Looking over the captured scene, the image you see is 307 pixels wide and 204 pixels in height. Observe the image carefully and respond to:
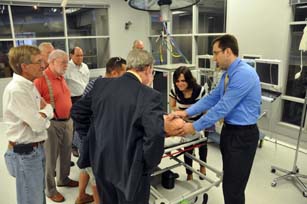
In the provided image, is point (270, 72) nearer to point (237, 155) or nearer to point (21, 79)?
point (237, 155)

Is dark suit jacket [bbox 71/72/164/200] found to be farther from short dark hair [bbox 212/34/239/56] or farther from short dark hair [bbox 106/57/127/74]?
short dark hair [bbox 212/34/239/56]

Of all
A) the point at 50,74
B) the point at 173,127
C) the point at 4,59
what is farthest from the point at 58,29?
the point at 173,127

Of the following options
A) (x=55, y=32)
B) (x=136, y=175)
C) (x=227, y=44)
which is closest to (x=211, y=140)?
(x=227, y=44)

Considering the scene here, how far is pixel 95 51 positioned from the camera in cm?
674

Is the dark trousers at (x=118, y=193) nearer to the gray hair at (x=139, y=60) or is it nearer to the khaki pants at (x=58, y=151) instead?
the gray hair at (x=139, y=60)

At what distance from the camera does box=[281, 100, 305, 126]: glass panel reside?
3.94 m

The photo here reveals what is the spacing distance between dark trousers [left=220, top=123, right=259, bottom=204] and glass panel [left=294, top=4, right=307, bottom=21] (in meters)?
2.61

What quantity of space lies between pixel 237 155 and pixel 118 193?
2.91ft

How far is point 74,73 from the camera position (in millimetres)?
3189

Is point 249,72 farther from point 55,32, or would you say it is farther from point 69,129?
point 55,32

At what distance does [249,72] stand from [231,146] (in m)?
0.55

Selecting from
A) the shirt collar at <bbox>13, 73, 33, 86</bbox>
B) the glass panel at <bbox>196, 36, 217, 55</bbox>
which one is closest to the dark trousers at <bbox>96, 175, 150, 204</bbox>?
the shirt collar at <bbox>13, 73, 33, 86</bbox>

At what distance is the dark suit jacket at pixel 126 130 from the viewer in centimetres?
133

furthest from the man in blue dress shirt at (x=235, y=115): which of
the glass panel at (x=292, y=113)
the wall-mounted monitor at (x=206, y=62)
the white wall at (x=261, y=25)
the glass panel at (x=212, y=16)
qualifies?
the glass panel at (x=212, y=16)
